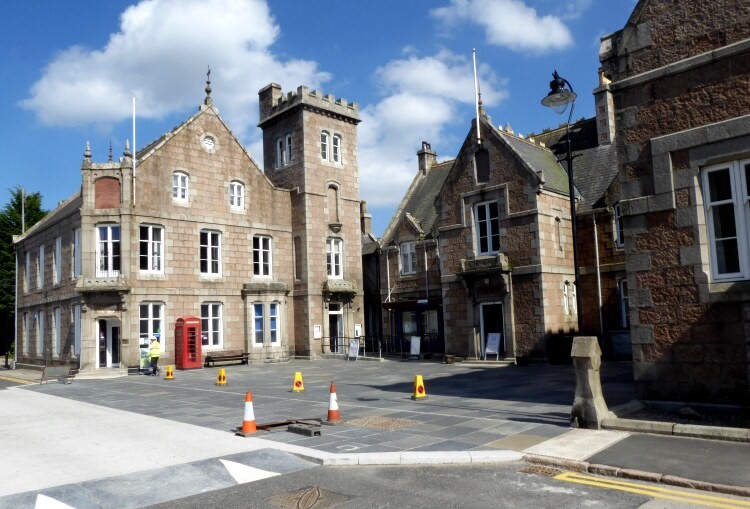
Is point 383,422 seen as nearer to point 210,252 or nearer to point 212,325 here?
point 212,325

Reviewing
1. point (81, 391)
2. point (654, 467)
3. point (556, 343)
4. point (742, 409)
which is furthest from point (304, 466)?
point (556, 343)

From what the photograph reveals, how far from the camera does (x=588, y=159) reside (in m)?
28.4

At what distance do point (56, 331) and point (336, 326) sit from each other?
14.4m

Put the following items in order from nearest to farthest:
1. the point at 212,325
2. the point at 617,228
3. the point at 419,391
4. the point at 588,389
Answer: the point at 588,389 < the point at 419,391 < the point at 617,228 < the point at 212,325

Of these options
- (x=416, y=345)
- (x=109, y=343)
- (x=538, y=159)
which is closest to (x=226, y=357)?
(x=109, y=343)

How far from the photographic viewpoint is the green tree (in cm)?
4725

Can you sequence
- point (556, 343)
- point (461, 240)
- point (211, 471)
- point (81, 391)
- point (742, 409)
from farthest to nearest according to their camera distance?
1. point (461, 240)
2. point (556, 343)
3. point (81, 391)
4. point (742, 409)
5. point (211, 471)

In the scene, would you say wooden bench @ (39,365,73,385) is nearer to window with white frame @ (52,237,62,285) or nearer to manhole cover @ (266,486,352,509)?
window with white frame @ (52,237,62,285)

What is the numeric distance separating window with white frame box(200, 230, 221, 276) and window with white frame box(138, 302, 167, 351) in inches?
121

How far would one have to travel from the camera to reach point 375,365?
26672mm

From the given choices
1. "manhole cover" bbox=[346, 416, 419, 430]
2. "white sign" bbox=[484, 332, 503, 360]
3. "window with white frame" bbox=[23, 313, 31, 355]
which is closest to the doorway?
"window with white frame" bbox=[23, 313, 31, 355]

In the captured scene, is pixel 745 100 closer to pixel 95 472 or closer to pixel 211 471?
pixel 211 471

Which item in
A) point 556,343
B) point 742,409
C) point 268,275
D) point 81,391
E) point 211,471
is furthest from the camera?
point 268,275

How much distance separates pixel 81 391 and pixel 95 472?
1228 centimetres
